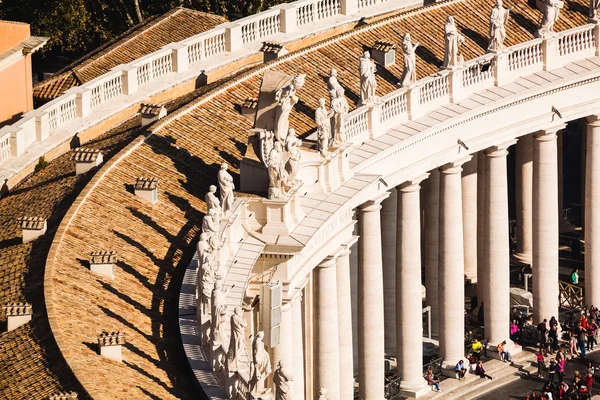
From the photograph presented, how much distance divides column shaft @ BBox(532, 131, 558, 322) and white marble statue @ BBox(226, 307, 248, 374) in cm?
4805

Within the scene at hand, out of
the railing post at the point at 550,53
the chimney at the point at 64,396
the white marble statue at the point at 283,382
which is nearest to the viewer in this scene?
the chimney at the point at 64,396

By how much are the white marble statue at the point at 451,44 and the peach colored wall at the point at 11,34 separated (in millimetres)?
22883

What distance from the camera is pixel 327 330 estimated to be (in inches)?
4973

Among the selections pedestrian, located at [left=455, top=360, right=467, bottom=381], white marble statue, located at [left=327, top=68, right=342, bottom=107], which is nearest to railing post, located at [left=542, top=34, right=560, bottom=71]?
pedestrian, located at [left=455, top=360, right=467, bottom=381]

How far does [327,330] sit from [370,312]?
26.4 feet

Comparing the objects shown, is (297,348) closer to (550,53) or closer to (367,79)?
(367,79)

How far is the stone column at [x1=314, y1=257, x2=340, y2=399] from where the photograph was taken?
126 m

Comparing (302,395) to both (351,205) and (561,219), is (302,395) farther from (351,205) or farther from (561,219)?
(561,219)

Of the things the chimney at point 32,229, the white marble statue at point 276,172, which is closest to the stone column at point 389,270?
the white marble statue at point 276,172

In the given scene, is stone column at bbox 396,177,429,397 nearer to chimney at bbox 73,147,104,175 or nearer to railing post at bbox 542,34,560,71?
railing post at bbox 542,34,560,71

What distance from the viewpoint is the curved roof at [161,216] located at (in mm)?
101938

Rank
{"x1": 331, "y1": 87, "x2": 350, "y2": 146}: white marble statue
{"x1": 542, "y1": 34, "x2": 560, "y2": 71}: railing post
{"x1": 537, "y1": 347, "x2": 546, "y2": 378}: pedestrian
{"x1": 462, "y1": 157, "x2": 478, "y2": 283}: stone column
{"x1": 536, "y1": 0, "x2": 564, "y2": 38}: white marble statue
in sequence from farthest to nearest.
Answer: {"x1": 462, "y1": 157, "x2": 478, "y2": 283}: stone column < {"x1": 536, "y1": 0, "x2": 564, "y2": 38}: white marble statue < {"x1": 542, "y1": 34, "x2": 560, "y2": 71}: railing post < {"x1": 537, "y1": 347, "x2": 546, "y2": 378}: pedestrian < {"x1": 331, "y1": 87, "x2": 350, "y2": 146}: white marble statue

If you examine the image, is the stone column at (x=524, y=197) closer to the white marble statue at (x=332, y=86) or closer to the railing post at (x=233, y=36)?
the railing post at (x=233, y=36)

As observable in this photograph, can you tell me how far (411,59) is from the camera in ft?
445
